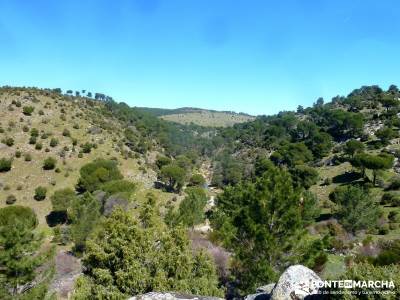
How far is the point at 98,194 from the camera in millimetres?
67188

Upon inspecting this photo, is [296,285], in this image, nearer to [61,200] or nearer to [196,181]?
[61,200]

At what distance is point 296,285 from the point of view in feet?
38.8

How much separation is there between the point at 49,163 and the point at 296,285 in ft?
240

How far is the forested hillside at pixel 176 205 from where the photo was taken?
1719 cm

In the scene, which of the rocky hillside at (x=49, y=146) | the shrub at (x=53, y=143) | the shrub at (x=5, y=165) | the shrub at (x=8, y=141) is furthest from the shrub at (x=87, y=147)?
the shrub at (x=5, y=165)

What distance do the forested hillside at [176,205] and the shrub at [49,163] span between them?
0.19 metres

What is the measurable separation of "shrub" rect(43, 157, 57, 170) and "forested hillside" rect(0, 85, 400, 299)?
0.19m

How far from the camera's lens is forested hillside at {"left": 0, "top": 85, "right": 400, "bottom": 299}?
17.2 m

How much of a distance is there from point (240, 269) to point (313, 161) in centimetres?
7269

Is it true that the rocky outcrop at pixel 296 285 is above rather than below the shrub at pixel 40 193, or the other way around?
above

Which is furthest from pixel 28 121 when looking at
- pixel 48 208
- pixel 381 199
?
pixel 381 199

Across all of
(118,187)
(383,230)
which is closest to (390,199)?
(383,230)

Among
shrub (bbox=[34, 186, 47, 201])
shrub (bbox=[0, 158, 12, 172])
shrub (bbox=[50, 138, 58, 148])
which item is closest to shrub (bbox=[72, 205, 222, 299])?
shrub (bbox=[34, 186, 47, 201])

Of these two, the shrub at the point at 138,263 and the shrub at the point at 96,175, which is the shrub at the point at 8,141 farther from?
the shrub at the point at 138,263
